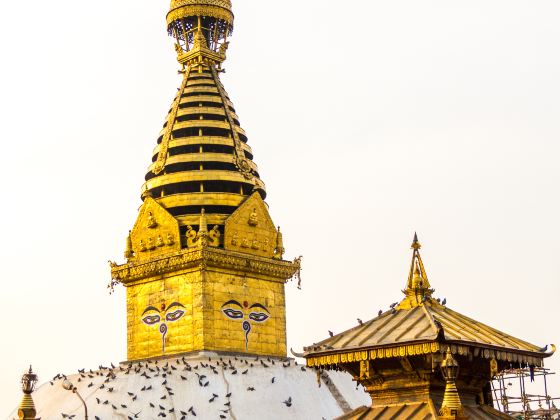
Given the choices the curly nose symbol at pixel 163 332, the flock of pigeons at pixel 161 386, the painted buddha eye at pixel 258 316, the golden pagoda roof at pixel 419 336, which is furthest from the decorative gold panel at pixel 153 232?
the golden pagoda roof at pixel 419 336

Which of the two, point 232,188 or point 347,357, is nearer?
point 347,357

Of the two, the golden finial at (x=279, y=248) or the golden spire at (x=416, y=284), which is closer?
the golden spire at (x=416, y=284)

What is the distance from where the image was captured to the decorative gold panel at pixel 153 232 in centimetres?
4316

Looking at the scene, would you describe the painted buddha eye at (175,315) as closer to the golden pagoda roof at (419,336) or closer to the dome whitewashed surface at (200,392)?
the dome whitewashed surface at (200,392)

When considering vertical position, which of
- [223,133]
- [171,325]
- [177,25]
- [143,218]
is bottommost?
[171,325]

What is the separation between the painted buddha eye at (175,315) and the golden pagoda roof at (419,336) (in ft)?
82.3

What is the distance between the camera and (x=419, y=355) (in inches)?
629

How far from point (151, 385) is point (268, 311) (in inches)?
308

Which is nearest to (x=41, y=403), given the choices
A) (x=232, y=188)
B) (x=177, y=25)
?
(x=232, y=188)

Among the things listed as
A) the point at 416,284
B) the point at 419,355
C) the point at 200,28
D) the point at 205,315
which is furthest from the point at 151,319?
the point at 419,355

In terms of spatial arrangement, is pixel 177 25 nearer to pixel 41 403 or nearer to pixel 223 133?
pixel 223 133

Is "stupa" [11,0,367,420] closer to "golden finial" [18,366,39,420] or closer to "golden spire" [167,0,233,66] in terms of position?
"golden spire" [167,0,233,66]

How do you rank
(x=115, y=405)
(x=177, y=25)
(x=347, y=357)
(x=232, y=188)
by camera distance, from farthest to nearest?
(x=177, y=25)
(x=232, y=188)
(x=115, y=405)
(x=347, y=357)

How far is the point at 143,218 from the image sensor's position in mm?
44438
